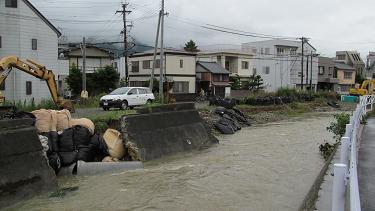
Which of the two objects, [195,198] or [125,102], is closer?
[195,198]

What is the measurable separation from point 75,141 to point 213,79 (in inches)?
1638

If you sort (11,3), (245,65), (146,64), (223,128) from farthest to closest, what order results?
(245,65) < (146,64) < (11,3) < (223,128)

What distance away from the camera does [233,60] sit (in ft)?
209

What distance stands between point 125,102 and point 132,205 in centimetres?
2012

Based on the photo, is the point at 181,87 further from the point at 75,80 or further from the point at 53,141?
Result: the point at 53,141

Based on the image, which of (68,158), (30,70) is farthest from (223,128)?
(68,158)

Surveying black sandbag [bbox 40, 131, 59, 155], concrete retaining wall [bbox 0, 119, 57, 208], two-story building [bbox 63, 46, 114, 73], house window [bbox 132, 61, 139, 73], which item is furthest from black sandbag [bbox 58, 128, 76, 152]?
house window [bbox 132, 61, 139, 73]

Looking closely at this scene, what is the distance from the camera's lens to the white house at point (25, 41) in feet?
110

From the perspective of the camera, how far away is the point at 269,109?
133ft

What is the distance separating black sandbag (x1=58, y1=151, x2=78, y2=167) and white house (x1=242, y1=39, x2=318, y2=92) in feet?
192

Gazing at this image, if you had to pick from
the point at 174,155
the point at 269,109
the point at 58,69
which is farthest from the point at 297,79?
the point at 174,155

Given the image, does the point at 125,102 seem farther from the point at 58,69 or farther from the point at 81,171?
the point at 81,171

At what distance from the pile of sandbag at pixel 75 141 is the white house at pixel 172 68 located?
35565 mm

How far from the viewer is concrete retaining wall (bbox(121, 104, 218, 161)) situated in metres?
14.1
